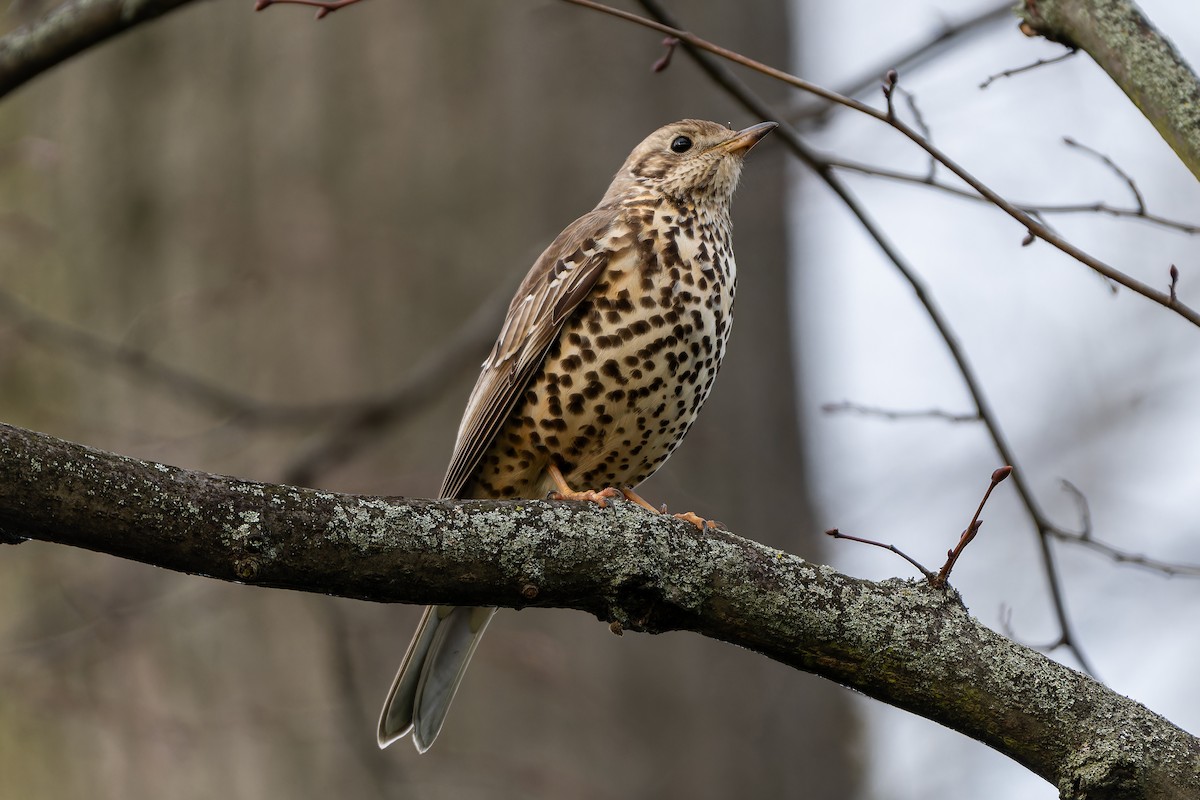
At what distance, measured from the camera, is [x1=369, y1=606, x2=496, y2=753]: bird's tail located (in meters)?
4.11

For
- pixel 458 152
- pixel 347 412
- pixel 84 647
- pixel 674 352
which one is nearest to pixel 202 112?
pixel 458 152

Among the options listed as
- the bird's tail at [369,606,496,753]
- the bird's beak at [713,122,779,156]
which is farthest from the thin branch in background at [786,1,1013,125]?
the bird's tail at [369,606,496,753]

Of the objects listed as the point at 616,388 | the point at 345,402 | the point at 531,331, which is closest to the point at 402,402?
the point at 345,402

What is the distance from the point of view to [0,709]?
6254mm

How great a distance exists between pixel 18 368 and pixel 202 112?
146 cm

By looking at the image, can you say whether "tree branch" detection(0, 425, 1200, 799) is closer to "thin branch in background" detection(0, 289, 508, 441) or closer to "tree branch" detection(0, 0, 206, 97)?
"tree branch" detection(0, 0, 206, 97)

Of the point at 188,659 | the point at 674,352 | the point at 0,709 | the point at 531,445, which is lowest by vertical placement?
the point at 0,709

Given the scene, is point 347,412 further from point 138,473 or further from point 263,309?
point 138,473

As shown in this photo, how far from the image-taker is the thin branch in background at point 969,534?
8.90ft

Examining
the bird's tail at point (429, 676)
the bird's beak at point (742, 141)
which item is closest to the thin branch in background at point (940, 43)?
the bird's beak at point (742, 141)

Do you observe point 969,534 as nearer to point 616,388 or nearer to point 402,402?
point 616,388

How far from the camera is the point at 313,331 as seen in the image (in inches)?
239

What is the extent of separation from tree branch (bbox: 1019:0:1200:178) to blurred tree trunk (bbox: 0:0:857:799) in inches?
91.3

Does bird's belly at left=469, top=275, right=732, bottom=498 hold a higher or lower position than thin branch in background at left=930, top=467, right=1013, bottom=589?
higher
